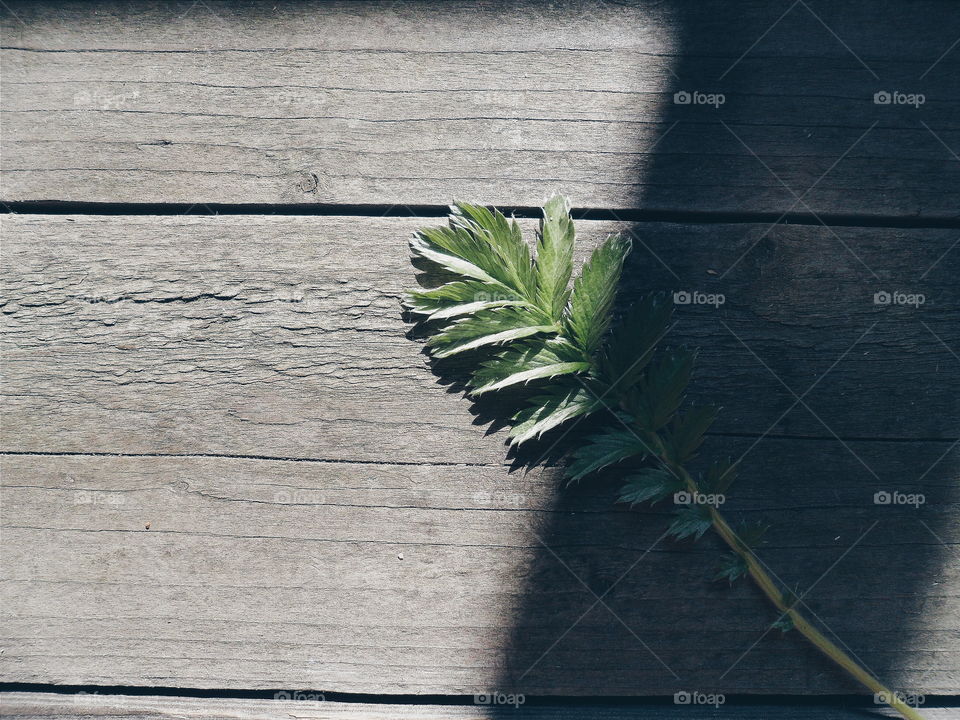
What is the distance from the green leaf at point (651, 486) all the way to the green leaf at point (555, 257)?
412 mm

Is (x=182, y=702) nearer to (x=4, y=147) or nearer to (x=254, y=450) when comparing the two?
(x=254, y=450)

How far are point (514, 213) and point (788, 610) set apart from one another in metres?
1.12

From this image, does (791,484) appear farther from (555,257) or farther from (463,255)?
(463,255)

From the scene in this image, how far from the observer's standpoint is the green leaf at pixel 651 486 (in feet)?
4.66

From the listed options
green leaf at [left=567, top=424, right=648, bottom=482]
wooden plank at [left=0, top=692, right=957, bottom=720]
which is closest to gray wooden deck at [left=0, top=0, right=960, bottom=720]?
wooden plank at [left=0, top=692, right=957, bottom=720]

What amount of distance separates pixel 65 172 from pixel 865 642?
231 cm

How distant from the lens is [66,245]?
63.9 inches

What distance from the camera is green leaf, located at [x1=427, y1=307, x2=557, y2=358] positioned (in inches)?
54.7

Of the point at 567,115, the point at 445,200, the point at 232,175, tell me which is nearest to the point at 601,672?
the point at 445,200

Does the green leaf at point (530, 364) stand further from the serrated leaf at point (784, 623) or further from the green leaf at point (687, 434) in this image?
the serrated leaf at point (784, 623)

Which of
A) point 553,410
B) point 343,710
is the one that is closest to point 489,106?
point 553,410

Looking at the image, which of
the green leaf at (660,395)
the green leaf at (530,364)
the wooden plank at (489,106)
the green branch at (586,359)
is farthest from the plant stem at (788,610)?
the wooden plank at (489,106)

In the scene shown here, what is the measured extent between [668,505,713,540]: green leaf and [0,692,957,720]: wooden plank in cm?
44

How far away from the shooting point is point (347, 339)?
1573 millimetres
